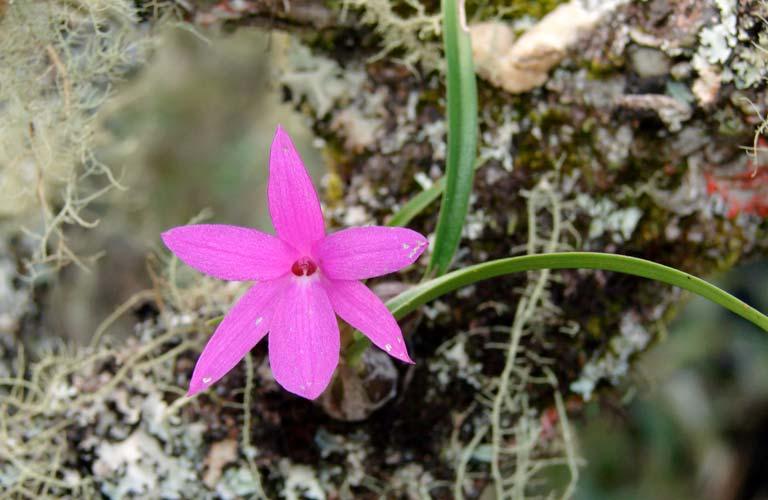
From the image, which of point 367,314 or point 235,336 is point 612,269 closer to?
point 367,314

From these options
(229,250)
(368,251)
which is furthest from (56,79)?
(368,251)

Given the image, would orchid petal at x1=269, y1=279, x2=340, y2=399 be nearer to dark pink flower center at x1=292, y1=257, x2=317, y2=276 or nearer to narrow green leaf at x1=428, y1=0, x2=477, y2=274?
dark pink flower center at x1=292, y1=257, x2=317, y2=276

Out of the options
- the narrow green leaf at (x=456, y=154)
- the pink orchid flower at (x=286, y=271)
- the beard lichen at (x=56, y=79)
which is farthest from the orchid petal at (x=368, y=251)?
the beard lichen at (x=56, y=79)

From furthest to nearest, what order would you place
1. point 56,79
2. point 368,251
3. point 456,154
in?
point 56,79, point 456,154, point 368,251

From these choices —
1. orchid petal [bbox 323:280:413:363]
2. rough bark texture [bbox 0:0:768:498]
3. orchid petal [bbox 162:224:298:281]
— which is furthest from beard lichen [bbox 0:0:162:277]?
orchid petal [bbox 323:280:413:363]

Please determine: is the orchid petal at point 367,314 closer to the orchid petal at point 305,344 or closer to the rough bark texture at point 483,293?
the orchid petal at point 305,344

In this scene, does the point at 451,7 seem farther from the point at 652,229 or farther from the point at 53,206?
the point at 53,206

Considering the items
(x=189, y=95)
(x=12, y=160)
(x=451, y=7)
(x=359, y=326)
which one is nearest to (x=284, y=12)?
(x=451, y=7)
